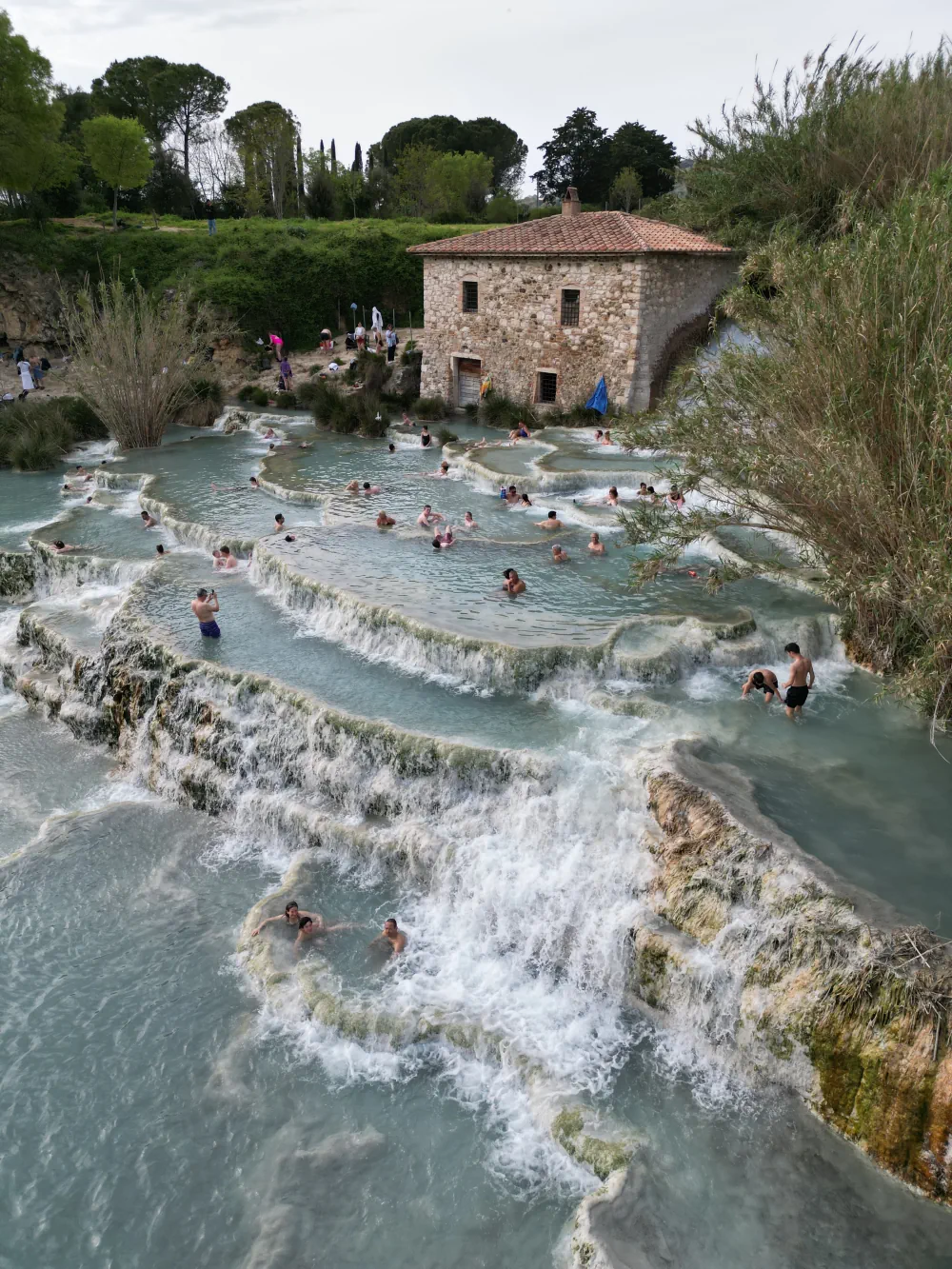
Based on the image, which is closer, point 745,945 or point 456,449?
point 745,945

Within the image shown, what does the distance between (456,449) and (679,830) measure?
17875 mm

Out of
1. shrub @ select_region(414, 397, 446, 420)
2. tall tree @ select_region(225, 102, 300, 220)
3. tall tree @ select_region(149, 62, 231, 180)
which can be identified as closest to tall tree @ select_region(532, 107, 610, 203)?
tall tree @ select_region(225, 102, 300, 220)

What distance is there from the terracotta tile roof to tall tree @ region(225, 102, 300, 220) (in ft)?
89.9

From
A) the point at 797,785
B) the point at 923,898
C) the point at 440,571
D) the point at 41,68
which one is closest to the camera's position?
the point at 923,898

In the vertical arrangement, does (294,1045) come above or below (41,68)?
below

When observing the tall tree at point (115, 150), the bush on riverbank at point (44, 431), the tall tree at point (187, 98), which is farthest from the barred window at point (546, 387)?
the tall tree at point (187, 98)

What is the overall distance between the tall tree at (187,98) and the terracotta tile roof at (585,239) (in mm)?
37440

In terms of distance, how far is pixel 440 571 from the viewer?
1639 cm

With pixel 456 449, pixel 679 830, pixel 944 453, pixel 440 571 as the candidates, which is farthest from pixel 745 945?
pixel 456 449

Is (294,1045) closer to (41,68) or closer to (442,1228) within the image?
(442,1228)

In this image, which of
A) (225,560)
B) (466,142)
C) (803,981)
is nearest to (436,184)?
(466,142)

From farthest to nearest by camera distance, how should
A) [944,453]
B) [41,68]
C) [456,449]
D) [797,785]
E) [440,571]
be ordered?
[41,68], [456,449], [440,571], [797,785], [944,453]

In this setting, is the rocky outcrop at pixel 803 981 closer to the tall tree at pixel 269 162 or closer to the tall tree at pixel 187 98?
the tall tree at pixel 269 162

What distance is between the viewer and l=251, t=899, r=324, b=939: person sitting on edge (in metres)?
9.55
